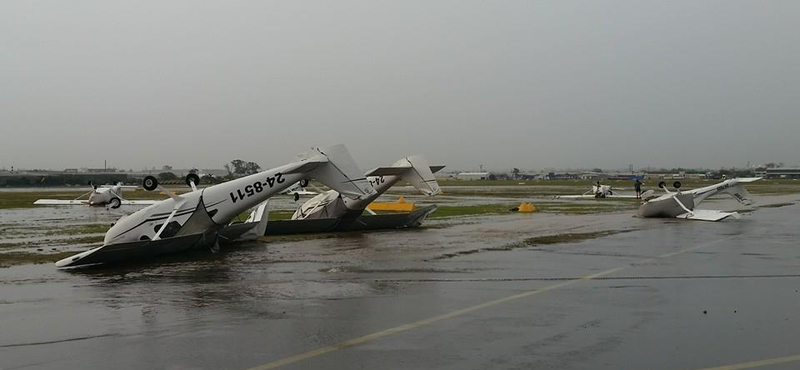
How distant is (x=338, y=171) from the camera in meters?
22.6

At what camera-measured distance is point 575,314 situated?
1078cm

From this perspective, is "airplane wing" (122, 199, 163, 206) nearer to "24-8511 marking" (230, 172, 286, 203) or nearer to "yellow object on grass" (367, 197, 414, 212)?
"yellow object on grass" (367, 197, 414, 212)

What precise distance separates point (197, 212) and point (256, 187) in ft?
6.41

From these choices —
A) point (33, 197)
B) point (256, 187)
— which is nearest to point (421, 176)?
point (256, 187)

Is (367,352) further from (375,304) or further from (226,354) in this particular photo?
(375,304)

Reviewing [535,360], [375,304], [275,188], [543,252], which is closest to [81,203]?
[275,188]

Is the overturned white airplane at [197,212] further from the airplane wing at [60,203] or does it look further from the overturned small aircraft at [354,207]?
the airplane wing at [60,203]

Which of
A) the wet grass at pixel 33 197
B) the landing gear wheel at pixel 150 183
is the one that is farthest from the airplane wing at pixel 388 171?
the wet grass at pixel 33 197

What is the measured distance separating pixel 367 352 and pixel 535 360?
2019mm

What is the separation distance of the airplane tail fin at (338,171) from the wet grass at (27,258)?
7.68m

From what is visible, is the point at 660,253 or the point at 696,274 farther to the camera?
the point at 660,253

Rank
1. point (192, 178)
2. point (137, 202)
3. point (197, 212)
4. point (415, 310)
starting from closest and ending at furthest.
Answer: point (415, 310) → point (197, 212) → point (192, 178) → point (137, 202)

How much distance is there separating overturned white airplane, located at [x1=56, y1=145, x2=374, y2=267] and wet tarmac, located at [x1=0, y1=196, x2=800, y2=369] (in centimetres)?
71

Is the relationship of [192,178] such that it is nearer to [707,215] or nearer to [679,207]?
[679,207]
